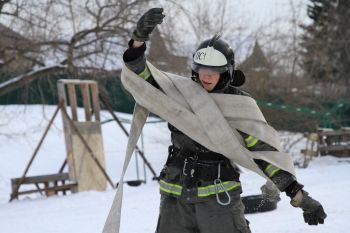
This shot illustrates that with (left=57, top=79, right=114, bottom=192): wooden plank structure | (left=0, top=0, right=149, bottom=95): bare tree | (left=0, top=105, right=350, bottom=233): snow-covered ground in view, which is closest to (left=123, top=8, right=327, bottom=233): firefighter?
(left=0, top=105, right=350, bottom=233): snow-covered ground

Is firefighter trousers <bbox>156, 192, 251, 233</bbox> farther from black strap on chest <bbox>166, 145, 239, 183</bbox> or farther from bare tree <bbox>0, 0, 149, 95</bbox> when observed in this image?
bare tree <bbox>0, 0, 149, 95</bbox>

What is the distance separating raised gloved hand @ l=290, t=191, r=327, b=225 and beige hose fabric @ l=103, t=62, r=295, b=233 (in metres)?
0.17

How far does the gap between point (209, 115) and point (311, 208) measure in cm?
75

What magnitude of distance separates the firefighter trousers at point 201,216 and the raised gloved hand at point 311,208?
0.33 meters

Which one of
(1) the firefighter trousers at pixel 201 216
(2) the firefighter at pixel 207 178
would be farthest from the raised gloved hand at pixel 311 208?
(1) the firefighter trousers at pixel 201 216

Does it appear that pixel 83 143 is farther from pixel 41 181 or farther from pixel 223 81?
pixel 223 81

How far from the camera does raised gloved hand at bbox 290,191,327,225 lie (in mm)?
2762

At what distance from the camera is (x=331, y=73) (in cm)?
2348

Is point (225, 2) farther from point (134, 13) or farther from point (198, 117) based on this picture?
point (198, 117)

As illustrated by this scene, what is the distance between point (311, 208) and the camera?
2.76m

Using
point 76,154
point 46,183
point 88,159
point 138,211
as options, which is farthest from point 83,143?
point 138,211

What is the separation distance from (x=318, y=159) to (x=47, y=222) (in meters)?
8.84

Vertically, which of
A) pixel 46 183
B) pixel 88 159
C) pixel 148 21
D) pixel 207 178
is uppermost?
pixel 148 21

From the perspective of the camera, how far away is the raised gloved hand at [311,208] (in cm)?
276
